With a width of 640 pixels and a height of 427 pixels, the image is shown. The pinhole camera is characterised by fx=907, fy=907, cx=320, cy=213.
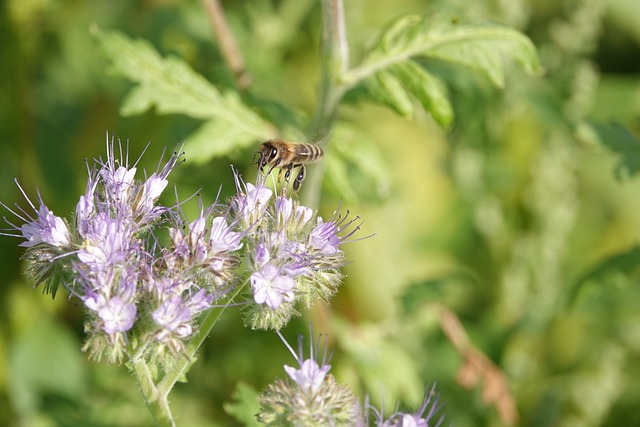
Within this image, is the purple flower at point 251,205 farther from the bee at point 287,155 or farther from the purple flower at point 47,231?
the purple flower at point 47,231

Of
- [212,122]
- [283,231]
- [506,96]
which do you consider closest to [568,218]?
[506,96]

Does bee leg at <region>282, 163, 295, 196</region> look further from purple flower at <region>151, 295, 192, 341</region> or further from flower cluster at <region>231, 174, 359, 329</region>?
purple flower at <region>151, 295, 192, 341</region>

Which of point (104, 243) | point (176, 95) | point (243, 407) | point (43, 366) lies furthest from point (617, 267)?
point (43, 366)

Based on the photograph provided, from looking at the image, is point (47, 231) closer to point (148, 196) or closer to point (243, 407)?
point (148, 196)

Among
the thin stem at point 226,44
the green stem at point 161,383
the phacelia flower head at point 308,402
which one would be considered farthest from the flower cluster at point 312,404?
the thin stem at point 226,44

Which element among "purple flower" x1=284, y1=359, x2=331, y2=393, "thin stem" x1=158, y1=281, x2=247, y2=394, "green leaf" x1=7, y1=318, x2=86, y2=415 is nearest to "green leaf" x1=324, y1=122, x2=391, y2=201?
"thin stem" x1=158, y1=281, x2=247, y2=394
